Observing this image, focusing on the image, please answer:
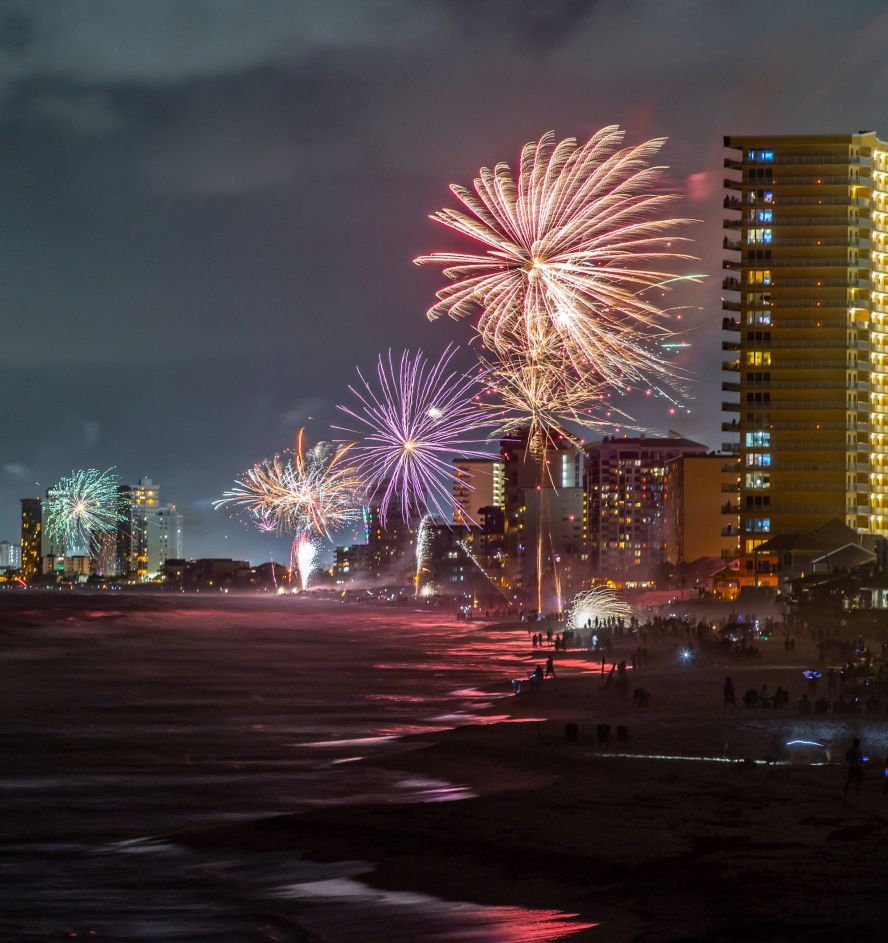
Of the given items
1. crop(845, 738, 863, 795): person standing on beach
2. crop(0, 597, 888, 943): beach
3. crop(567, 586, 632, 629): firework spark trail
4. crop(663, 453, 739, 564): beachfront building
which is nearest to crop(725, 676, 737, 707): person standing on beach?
crop(0, 597, 888, 943): beach

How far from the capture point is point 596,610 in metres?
90.4

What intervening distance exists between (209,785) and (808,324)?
84.2 metres

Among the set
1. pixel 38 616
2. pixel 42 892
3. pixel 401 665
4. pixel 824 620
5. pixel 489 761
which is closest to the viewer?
pixel 42 892

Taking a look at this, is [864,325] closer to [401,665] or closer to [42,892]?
[401,665]

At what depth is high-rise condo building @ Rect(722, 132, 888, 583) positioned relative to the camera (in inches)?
4063

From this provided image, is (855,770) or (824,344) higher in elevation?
(824,344)

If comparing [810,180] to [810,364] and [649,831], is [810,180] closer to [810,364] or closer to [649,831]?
[810,364]

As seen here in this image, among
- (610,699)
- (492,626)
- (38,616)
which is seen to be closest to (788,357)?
(492,626)

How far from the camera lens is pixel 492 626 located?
112312mm

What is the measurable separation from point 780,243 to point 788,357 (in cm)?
914

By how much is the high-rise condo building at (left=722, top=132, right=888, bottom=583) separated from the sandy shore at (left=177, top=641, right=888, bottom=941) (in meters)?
72.2

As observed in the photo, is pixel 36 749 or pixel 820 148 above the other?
pixel 820 148

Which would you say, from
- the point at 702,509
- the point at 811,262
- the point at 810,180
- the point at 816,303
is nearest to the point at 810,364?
the point at 816,303

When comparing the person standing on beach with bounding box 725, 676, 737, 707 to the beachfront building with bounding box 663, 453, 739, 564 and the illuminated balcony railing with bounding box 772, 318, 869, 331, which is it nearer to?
the illuminated balcony railing with bounding box 772, 318, 869, 331
